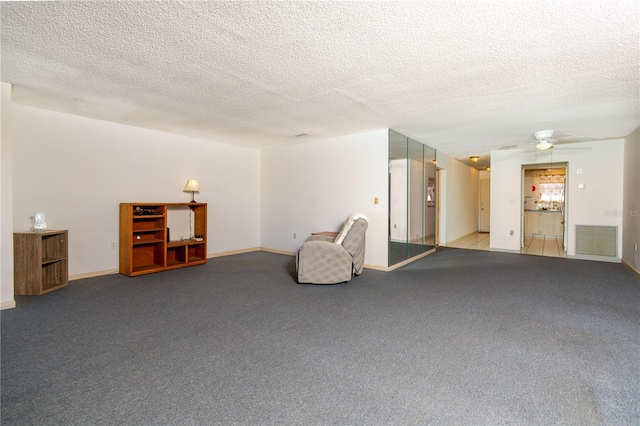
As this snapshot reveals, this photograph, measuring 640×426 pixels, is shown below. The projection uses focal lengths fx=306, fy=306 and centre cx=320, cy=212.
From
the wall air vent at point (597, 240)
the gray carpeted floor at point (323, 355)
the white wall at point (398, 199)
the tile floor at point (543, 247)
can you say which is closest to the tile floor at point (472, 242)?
the tile floor at point (543, 247)

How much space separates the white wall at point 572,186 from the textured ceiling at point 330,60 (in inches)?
67.0

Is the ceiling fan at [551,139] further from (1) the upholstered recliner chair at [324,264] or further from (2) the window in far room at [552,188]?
(1) the upholstered recliner chair at [324,264]

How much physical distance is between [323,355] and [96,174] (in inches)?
187

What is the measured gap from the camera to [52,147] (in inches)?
176

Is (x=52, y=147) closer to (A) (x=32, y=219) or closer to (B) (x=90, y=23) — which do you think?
(A) (x=32, y=219)

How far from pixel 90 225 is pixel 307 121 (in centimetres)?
383

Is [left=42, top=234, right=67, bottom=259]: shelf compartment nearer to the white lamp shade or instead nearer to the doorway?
the white lamp shade

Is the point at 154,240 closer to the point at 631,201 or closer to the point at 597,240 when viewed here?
the point at 631,201

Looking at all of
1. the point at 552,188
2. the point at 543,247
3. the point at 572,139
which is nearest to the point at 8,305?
the point at 572,139

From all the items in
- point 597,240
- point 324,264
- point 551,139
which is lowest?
point 324,264

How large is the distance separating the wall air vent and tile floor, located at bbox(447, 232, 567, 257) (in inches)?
15.7

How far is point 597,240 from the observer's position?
629 centimetres

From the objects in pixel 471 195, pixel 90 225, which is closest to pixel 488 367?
pixel 90 225

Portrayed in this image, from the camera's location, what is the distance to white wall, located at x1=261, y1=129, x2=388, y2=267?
545 centimetres
